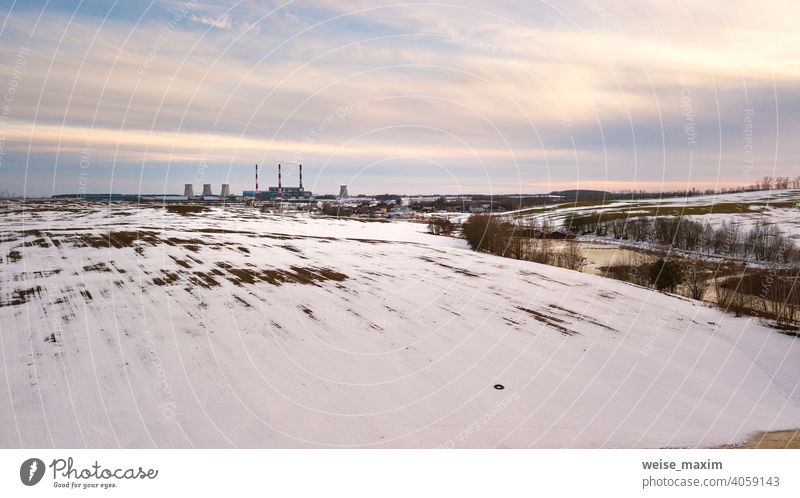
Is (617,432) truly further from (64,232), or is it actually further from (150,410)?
(64,232)

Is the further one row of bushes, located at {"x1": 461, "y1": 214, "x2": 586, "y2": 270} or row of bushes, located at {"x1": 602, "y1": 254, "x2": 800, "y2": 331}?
row of bushes, located at {"x1": 461, "y1": 214, "x2": 586, "y2": 270}

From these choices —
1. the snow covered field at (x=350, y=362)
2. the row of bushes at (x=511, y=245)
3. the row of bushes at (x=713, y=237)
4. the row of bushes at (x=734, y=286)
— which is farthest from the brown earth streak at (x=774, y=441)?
the row of bushes at (x=713, y=237)

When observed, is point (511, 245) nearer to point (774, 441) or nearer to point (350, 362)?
point (774, 441)

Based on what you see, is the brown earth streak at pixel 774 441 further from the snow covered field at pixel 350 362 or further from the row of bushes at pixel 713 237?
the row of bushes at pixel 713 237

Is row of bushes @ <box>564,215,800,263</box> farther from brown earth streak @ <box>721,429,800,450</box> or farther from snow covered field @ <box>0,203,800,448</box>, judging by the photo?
brown earth streak @ <box>721,429,800,450</box>

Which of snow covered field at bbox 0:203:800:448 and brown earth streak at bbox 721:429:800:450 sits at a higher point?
snow covered field at bbox 0:203:800:448

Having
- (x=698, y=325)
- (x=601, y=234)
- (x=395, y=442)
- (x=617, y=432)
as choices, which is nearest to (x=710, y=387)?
(x=617, y=432)

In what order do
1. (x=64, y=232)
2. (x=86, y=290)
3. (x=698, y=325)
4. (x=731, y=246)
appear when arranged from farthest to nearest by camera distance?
1. (x=731, y=246)
2. (x=64, y=232)
3. (x=698, y=325)
4. (x=86, y=290)

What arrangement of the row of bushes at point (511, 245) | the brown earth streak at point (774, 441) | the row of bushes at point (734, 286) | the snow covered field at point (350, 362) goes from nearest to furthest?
1. the snow covered field at point (350, 362)
2. the brown earth streak at point (774, 441)
3. the row of bushes at point (734, 286)
4. the row of bushes at point (511, 245)

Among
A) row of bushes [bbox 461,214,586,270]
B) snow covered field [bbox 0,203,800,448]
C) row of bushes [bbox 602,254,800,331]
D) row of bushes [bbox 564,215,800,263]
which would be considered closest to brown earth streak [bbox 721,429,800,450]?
snow covered field [bbox 0,203,800,448]
